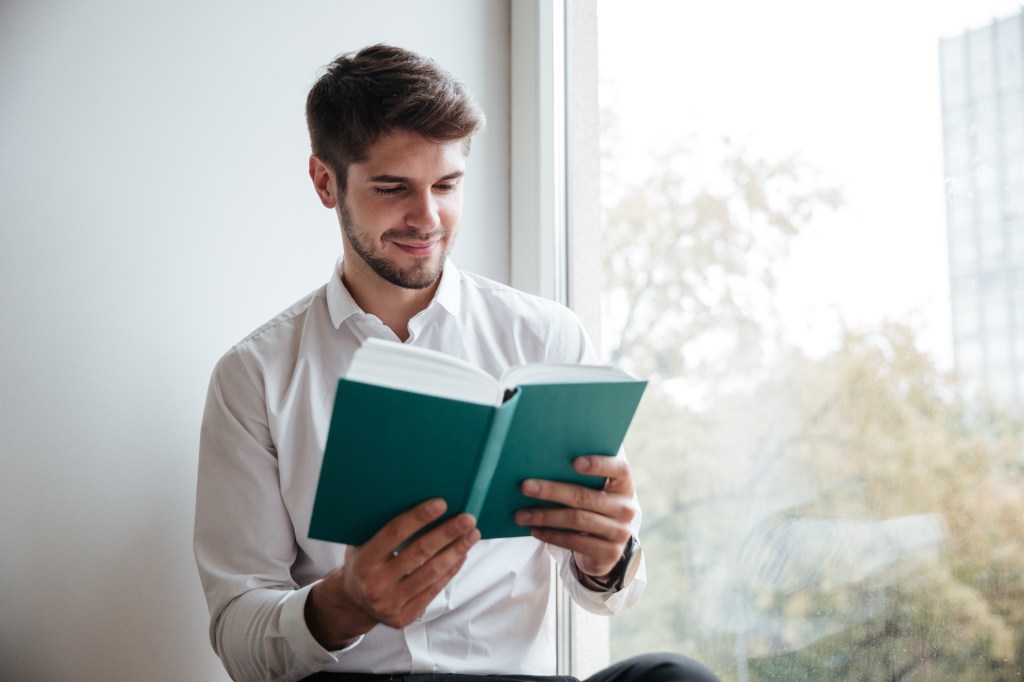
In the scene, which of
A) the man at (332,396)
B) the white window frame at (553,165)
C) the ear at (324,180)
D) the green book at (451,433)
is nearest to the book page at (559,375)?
the green book at (451,433)

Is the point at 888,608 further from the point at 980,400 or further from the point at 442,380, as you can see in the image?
the point at 442,380

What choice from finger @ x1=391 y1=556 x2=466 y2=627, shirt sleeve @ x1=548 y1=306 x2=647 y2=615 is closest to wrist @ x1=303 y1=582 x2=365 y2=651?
finger @ x1=391 y1=556 x2=466 y2=627

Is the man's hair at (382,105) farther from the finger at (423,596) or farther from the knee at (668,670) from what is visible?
the knee at (668,670)

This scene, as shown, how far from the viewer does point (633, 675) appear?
1.09 meters

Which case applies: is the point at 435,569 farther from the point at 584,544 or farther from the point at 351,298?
the point at 351,298

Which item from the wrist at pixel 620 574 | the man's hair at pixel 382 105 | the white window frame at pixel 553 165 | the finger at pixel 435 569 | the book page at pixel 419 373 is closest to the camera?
the book page at pixel 419 373

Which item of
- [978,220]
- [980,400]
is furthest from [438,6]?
[980,400]

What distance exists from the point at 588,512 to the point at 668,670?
21 centimetres

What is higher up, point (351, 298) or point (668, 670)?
point (351, 298)

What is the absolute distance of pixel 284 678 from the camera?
1.17 meters

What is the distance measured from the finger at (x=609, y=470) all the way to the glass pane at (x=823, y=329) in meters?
0.53

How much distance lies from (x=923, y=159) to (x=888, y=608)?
69 centimetres

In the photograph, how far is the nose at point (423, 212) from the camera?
1.38m

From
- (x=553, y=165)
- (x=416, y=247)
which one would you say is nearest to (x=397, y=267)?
(x=416, y=247)
